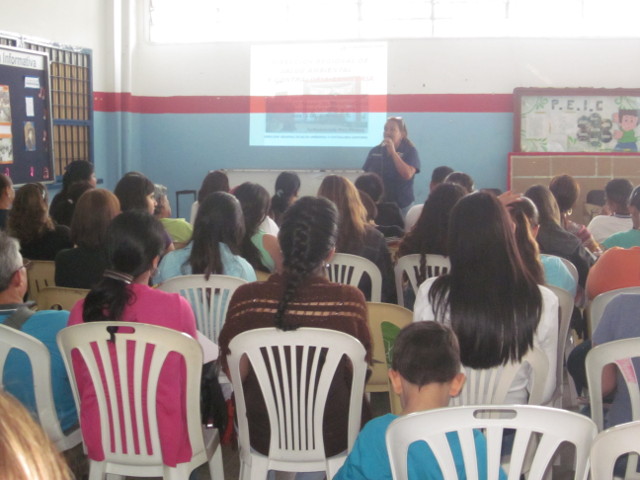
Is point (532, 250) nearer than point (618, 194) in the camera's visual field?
Yes

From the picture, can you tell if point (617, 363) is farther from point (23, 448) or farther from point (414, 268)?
point (23, 448)

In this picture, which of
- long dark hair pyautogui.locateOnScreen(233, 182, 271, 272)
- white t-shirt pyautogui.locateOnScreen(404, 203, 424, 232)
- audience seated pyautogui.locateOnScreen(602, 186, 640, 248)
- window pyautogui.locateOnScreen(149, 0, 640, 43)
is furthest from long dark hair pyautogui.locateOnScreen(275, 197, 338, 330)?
window pyautogui.locateOnScreen(149, 0, 640, 43)

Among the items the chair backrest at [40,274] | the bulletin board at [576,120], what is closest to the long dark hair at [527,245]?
the chair backrest at [40,274]

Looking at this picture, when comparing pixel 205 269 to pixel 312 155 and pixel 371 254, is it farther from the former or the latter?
pixel 312 155

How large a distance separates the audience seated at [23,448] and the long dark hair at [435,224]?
307 cm

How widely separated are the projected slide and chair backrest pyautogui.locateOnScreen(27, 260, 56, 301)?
521 centimetres

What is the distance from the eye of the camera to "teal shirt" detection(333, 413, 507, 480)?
1.64 metres

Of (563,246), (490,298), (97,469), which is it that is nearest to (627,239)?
(563,246)

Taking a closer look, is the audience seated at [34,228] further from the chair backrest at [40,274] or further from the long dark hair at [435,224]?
the long dark hair at [435,224]

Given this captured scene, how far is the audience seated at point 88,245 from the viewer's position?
134 inches

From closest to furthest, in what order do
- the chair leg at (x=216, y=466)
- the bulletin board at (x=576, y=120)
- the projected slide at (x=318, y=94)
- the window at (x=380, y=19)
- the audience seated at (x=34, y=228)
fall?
the chair leg at (x=216, y=466), the audience seated at (x=34, y=228), the bulletin board at (x=576, y=120), the window at (x=380, y=19), the projected slide at (x=318, y=94)

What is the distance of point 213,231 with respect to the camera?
10.7ft

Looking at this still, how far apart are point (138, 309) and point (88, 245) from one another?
1.17 metres

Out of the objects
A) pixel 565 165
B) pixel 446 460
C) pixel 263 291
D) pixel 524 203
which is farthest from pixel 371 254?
pixel 565 165
